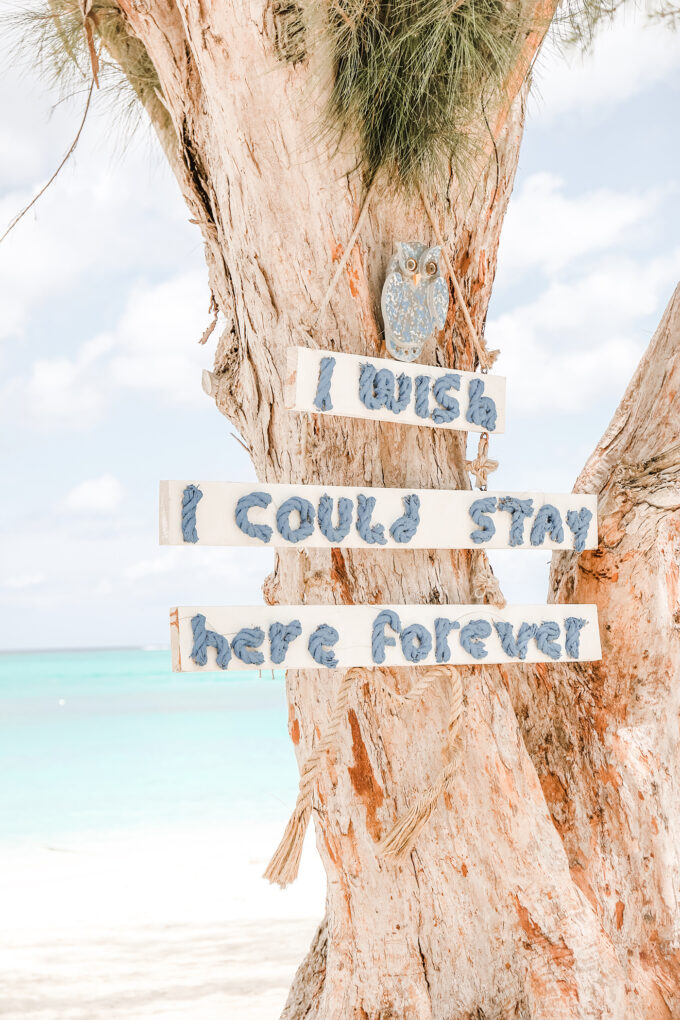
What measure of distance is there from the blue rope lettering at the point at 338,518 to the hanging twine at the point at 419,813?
0.41m

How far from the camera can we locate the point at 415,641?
1729 millimetres

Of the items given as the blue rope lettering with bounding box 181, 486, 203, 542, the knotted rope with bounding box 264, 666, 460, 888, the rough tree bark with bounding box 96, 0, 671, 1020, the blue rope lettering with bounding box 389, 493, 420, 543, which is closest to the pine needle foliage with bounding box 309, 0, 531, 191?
the rough tree bark with bounding box 96, 0, 671, 1020

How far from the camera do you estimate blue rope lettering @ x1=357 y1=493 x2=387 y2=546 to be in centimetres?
172

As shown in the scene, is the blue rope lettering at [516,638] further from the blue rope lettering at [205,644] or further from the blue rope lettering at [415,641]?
the blue rope lettering at [205,644]

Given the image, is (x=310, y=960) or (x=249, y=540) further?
(x=310, y=960)

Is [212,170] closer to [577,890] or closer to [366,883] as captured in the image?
[366,883]

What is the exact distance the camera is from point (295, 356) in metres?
1.68

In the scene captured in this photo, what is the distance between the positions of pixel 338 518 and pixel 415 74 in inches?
36.1

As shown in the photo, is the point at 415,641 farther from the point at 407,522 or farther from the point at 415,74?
the point at 415,74

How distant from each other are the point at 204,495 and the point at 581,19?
161 cm

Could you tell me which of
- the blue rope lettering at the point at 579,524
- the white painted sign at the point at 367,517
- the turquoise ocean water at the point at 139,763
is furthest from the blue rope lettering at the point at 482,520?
the turquoise ocean water at the point at 139,763

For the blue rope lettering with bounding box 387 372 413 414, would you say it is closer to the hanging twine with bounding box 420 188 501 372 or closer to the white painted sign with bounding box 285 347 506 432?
the white painted sign with bounding box 285 347 506 432

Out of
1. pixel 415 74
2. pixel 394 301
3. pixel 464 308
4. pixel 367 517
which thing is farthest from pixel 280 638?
pixel 415 74

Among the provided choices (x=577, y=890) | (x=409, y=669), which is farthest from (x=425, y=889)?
(x=409, y=669)
